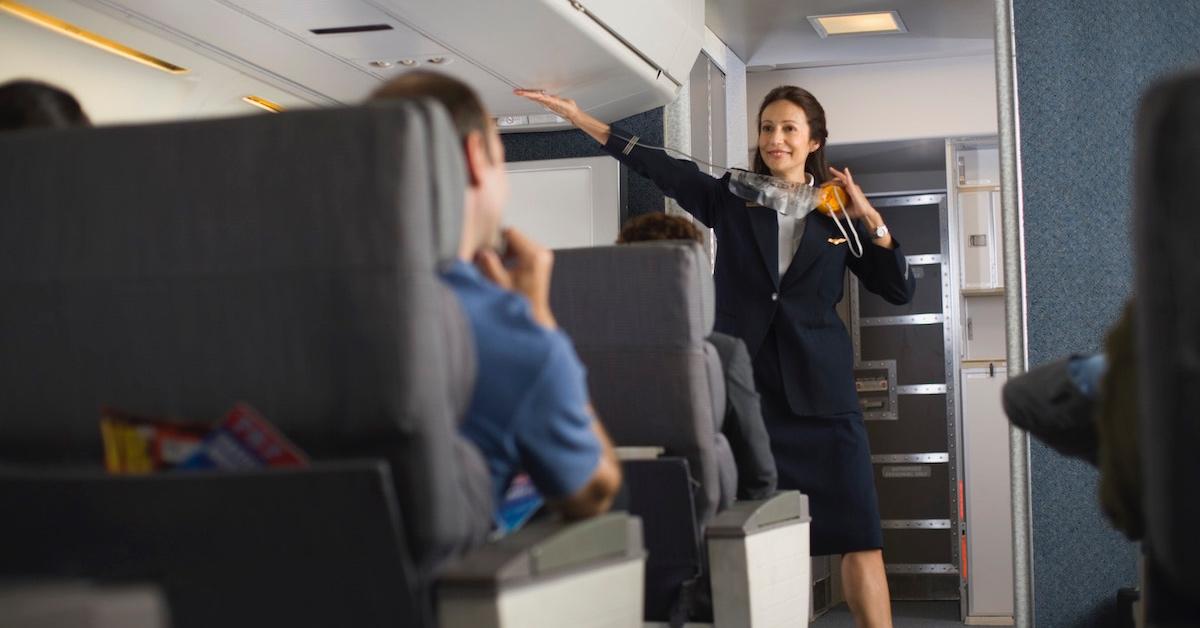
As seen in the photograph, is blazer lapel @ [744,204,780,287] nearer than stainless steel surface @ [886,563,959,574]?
Yes

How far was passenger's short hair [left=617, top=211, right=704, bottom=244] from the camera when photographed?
3664mm

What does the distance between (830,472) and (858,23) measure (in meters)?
2.94

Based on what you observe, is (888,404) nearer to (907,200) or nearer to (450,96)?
(907,200)

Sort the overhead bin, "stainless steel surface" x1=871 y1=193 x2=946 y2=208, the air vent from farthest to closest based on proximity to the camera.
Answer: "stainless steel surface" x1=871 y1=193 x2=946 y2=208, the air vent, the overhead bin

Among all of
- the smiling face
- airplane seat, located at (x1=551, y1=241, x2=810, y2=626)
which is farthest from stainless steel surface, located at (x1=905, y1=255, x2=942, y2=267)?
airplane seat, located at (x1=551, y1=241, x2=810, y2=626)

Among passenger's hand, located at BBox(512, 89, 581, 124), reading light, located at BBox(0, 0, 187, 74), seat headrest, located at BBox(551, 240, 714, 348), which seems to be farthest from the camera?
passenger's hand, located at BBox(512, 89, 581, 124)

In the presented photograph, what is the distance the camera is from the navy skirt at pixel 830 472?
4.43m

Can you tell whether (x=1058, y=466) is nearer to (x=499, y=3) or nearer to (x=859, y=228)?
(x=859, y=228)

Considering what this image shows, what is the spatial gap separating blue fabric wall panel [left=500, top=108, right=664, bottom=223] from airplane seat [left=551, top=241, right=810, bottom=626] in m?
2.78

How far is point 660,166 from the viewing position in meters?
4.89

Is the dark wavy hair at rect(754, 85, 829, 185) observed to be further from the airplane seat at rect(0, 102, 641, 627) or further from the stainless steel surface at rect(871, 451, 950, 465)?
the stainless steel surface at rect(871, 451, 950, 465)

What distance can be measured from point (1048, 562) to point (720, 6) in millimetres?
2743

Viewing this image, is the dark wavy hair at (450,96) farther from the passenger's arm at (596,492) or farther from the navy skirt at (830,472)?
the navy skirt at (830,472)

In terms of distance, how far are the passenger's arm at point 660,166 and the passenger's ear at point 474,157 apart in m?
2.90
